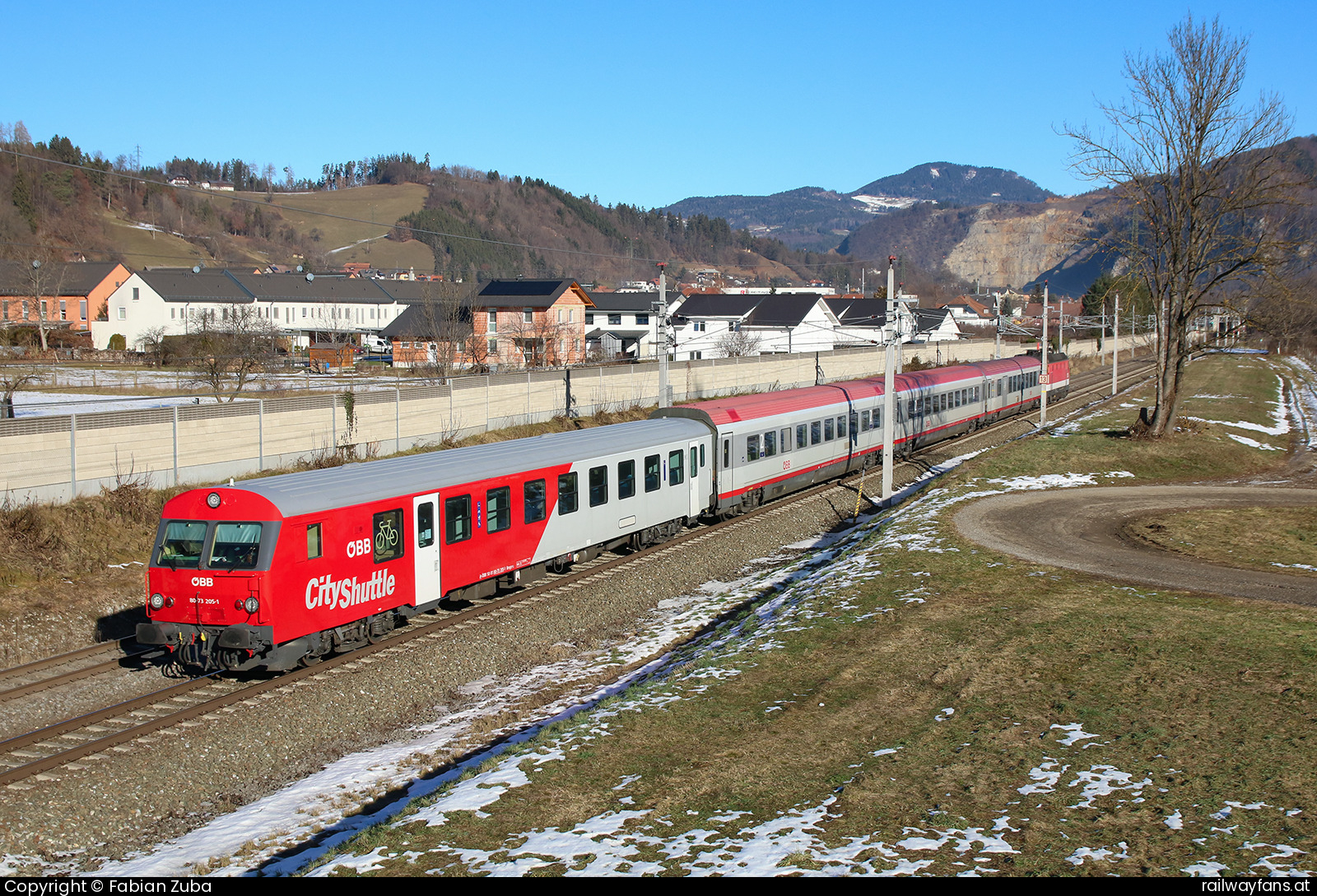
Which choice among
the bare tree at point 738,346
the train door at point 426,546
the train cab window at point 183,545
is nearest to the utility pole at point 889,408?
the train door at point 426,546

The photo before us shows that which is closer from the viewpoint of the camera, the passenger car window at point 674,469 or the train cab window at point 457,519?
the train cab window at point 457,519

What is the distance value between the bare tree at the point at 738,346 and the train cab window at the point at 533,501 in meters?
61.7

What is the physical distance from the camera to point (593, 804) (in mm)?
9719

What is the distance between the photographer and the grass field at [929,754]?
8.36m

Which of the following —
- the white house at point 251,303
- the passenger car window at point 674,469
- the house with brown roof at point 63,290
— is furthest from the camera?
the white house at point 251,303

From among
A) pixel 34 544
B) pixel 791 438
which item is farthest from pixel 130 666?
pixel 791 438

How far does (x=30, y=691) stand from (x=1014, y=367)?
50828mm

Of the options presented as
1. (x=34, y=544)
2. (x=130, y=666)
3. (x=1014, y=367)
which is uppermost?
(x=1014, y=367)

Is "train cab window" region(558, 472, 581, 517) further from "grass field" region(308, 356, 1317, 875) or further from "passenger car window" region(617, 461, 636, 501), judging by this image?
"grass field" region(308, 356, 1317, 875)

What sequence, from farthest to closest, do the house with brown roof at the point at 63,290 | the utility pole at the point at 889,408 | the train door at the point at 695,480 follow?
1. the house with brown roof at the point at 63,290
2. the utility pole at the point at 889,408
3. the train door at the point at 695,480

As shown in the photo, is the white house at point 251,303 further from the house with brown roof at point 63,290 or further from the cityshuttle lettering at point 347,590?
the cityshuttle lettering at point 347,590

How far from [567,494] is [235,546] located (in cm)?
728

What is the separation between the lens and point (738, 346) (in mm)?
82812
